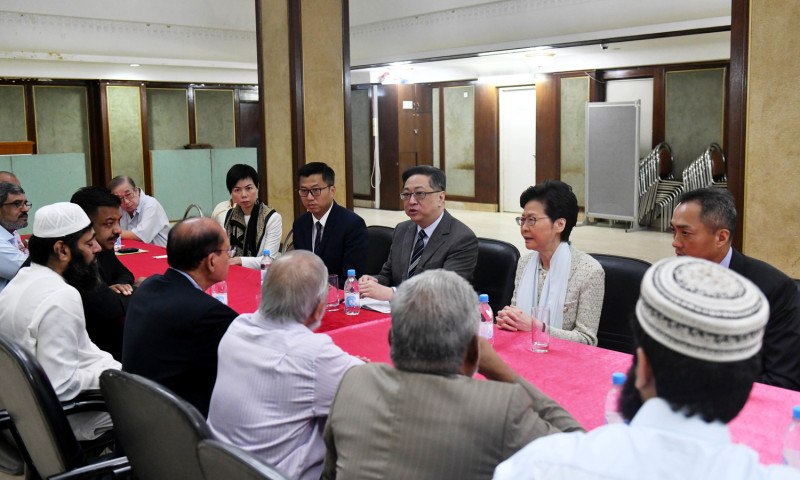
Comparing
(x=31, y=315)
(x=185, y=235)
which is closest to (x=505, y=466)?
(x=185, y=235)

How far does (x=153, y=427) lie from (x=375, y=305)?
176cm

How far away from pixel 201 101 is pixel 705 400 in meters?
15.1

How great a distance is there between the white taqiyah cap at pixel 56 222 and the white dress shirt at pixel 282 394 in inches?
50.4

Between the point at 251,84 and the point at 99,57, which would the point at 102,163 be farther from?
the point at 251,84

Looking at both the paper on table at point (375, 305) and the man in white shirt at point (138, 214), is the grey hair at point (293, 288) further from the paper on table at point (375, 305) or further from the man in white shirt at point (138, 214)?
the man in white shirt at point (138, 214)

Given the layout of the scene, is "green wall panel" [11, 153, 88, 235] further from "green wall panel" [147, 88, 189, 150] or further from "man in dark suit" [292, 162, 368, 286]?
"man in dark suit" [292, 162, 368, 286]

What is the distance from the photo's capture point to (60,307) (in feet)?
8.73

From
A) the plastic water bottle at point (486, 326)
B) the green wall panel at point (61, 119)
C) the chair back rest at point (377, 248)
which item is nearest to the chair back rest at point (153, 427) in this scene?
the plastic water bottle at point (486, 326)

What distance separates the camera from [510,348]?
2.84 m

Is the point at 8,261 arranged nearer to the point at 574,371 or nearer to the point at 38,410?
the point at 38,410

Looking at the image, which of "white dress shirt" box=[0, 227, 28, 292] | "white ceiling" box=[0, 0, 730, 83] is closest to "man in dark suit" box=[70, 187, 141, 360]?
"white dress shirt" box=[0, 227, 28, 292]

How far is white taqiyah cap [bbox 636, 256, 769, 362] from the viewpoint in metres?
1.06

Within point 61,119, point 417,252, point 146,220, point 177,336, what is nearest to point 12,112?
point 61,119

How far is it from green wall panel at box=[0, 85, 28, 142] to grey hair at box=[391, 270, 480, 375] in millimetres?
13583
